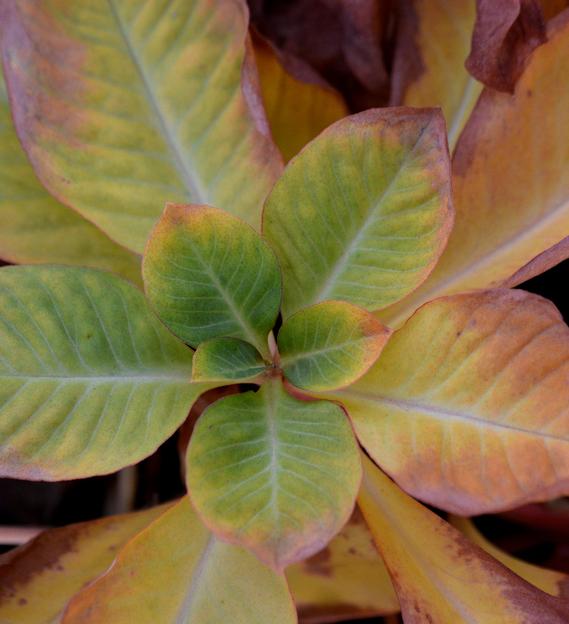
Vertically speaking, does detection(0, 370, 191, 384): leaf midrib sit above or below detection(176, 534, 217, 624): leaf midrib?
above

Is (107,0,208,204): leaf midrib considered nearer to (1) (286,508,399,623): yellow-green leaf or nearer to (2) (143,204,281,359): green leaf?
(2) (143,204,281,359): green leaf

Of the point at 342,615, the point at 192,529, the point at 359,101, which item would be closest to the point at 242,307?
the point at 192,529

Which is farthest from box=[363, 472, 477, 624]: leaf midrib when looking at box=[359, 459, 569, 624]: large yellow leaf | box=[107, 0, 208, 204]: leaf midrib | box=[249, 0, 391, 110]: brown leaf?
box=[249, 0, 391, 110]: brown leaf

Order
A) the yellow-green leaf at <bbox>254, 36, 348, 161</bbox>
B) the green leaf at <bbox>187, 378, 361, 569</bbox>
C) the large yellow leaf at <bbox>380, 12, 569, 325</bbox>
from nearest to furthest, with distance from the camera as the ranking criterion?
the green leaf at <bbox>187, 378, 361, 569</bbox>
the large yellow leaf at <bbox>380, 12, 569, 325</bbox>
the yellow-green leaf at <bbox>254, 36, 348, 161</bbox>

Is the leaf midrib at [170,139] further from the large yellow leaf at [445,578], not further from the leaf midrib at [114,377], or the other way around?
the large yellow leaf at [445,578]

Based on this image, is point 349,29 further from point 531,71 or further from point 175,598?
point 175,598
